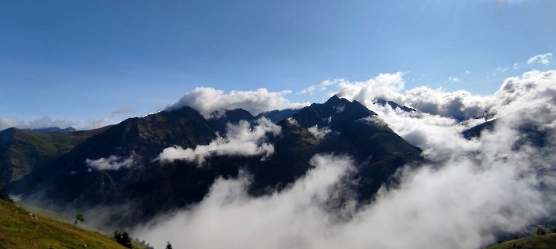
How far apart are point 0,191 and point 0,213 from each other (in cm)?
9490

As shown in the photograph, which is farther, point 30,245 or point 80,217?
point 80,217

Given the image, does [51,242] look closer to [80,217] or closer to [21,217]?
[21,217]

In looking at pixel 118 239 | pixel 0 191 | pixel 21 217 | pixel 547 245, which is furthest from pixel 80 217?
pixel 547 245

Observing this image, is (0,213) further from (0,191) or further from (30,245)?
(0,191)

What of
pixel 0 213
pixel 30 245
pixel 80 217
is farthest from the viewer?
pixel 80 217

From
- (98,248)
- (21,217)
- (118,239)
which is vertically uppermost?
(21,217)

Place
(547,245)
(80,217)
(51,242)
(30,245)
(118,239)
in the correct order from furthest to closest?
1. (547,245)
2. (80,217)
3. (118,239)
4. (51,242)
5. (30,245)

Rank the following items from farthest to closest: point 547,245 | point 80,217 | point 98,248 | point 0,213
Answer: point 547,245 < point 80,217 < point 98,248 < point 0,213

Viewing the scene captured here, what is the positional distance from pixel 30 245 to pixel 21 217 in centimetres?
1839

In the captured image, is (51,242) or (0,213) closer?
(51,242)

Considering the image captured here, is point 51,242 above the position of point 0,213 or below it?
below

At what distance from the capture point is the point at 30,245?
162 ft

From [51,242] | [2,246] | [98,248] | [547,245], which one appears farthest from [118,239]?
[547,245]

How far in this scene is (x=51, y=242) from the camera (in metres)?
55.3
